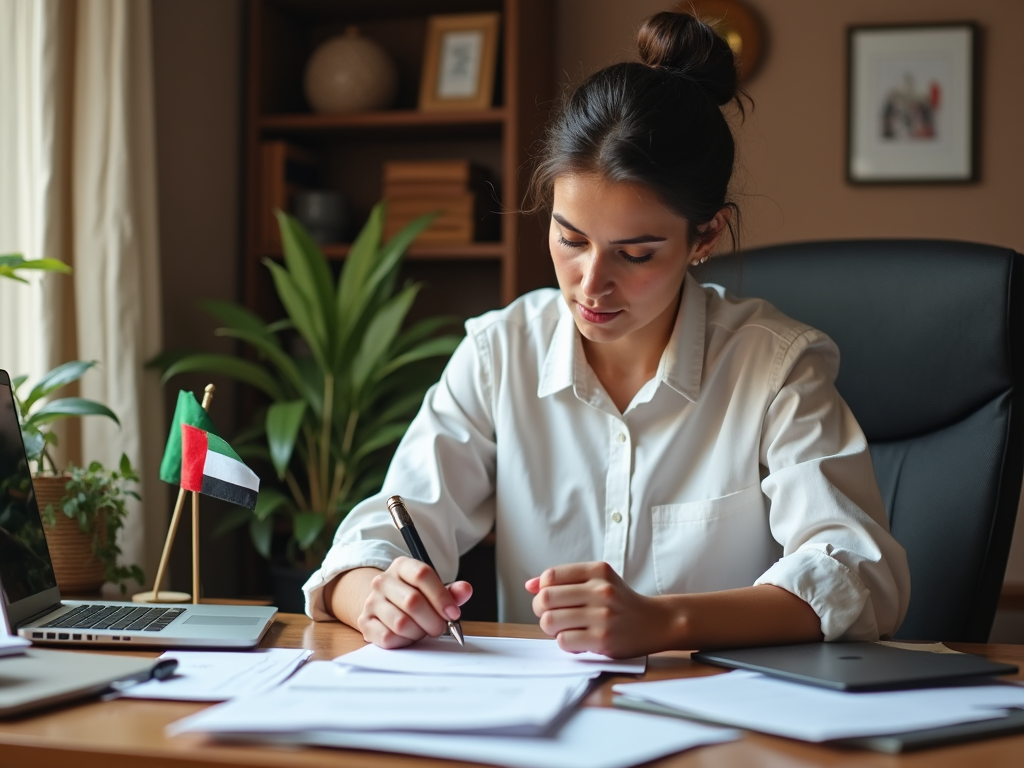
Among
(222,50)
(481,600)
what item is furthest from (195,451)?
(222,50)

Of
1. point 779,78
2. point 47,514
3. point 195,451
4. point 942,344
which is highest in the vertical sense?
point 779,78

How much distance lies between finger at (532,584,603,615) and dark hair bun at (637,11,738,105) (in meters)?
0.70

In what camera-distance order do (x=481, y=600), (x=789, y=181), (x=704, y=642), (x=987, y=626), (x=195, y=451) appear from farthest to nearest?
(x=789, y=181) < (x=481, y=600) < (x=987, y=626) < (x=195, y=451) < (x=704, y=642)

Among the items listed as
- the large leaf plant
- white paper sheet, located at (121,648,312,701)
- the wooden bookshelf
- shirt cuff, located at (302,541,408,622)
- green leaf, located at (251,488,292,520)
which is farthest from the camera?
the wooden bookshelf

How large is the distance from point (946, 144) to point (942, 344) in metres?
1.50

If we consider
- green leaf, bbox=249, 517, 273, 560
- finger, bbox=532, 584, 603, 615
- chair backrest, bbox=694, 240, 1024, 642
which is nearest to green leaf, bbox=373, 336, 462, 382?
green leaf, bbox=249, 517, 273, 560

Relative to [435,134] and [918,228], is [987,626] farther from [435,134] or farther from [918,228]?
[435,134]

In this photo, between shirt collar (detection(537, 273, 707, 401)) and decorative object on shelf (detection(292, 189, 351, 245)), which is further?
decorative object on shelf (detection(292, 189, 351, 245))

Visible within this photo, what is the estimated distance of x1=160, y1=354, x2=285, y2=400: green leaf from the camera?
2037 mm

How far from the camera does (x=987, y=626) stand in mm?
1332

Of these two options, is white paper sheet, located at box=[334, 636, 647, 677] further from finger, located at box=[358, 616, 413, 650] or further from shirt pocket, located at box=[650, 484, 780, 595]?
shirt pocket, located at box=[650, 484, 780, 595]

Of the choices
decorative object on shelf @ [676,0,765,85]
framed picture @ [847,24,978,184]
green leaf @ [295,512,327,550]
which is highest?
decorative object on shelf @ [676,0,765,85]

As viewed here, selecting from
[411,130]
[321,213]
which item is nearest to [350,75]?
[411,130]

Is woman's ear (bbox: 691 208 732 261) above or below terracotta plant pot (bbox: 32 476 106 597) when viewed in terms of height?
above
